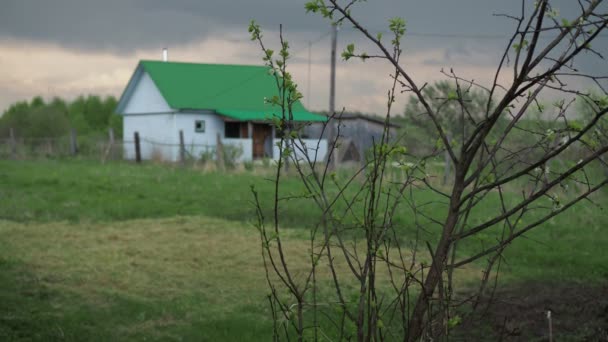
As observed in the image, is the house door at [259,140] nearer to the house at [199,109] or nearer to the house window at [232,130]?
the house at [199,109]

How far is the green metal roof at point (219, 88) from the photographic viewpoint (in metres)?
33.5

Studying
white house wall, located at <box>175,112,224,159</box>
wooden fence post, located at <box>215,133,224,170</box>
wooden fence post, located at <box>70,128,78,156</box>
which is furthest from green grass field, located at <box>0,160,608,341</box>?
white house wall, located at <box>175,112,224,159</box>

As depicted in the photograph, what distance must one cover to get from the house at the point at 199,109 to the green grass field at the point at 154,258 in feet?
50.7

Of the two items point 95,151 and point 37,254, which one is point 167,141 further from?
point 37,254

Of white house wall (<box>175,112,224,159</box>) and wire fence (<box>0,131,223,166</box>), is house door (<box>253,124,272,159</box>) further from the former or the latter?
wire fence (<box>0,131,223,166</box>)

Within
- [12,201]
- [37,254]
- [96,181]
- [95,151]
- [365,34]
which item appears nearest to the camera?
[365,34]

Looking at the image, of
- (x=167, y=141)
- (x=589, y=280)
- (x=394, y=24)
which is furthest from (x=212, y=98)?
(x=394, y=24)

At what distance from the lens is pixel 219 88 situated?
118ft

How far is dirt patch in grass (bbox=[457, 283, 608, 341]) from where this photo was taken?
5.64m

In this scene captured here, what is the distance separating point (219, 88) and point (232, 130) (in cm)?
221

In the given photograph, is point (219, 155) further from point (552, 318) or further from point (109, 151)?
point (552, 318)

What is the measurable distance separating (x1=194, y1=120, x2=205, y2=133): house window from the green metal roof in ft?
2.69

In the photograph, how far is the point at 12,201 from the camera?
47.5ft

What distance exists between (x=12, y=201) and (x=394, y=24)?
13.1 m
